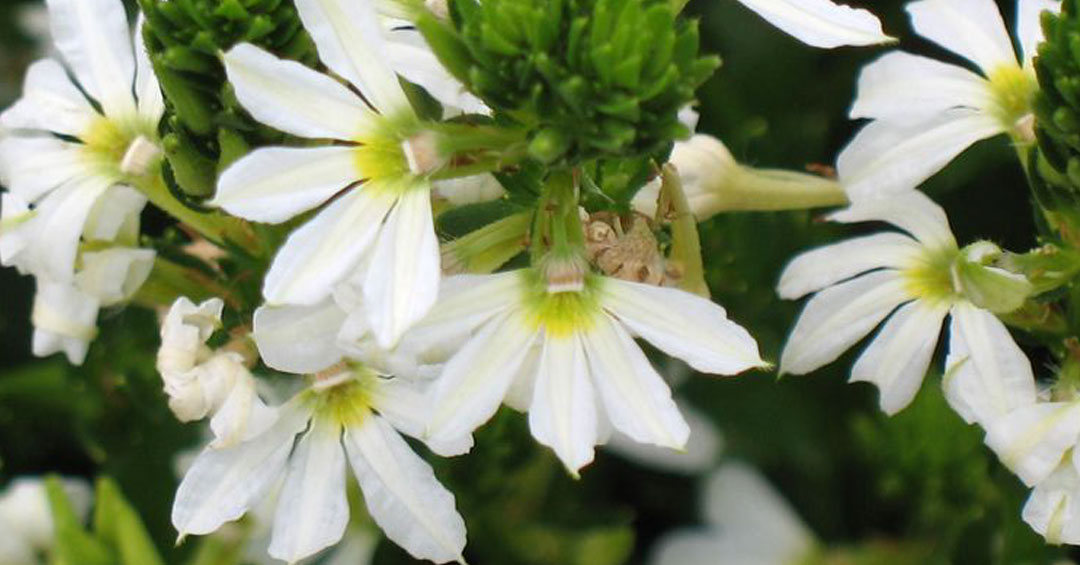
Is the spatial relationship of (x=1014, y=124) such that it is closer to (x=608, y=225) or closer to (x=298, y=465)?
(x=608, y=225)

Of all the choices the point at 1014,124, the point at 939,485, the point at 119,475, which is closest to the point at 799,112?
the point at 939,485

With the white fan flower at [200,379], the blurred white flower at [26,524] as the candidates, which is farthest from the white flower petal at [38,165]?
the blurred white flower at [26,524]

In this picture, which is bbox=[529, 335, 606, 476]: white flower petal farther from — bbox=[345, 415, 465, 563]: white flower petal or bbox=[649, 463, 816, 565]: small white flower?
bbox=[649, 463, 816, 565]: small white flower

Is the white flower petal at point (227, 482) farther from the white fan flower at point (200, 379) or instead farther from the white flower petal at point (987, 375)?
the white flower petal at point (987, 375)

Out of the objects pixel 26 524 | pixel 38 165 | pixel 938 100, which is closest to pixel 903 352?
pixel 938 100

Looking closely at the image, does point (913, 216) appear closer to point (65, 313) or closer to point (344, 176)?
point (344, 176)

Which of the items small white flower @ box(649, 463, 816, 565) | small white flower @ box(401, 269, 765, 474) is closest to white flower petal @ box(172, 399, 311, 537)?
small white flower @ box(401, 269, 765, 474)
